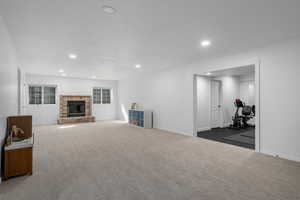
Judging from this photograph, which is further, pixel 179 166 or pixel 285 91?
pixel 285 91

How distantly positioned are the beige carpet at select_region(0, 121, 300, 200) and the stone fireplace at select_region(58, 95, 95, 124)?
4.61 meters

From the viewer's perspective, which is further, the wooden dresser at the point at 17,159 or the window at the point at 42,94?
the window at the point at 42,94

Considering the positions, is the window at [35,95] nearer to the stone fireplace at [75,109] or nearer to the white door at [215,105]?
the stone fireplace at [75,109]

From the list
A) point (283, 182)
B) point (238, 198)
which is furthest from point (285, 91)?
point (238, 198)

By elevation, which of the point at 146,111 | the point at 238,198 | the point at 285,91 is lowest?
the point at 238,198

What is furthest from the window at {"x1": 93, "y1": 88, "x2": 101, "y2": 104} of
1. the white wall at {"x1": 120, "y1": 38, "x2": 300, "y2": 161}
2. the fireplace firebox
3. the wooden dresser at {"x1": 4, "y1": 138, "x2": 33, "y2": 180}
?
the wooden dresser at {"x1": 4, "y1": 138, "x2": 33, "y2": 180}

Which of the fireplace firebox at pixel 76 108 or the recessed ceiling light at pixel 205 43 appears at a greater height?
the recessed ceiling light at pixel 205 43

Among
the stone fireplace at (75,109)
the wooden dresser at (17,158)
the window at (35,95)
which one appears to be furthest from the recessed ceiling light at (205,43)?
the window at (35,95)

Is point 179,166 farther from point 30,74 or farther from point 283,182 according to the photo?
point 30,74

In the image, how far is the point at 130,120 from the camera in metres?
7.84

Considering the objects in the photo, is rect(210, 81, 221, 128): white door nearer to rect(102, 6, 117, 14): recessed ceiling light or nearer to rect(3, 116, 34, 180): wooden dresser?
rect(102, 6, 117, 14): recessed ceiling light

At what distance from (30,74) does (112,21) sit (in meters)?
7.26

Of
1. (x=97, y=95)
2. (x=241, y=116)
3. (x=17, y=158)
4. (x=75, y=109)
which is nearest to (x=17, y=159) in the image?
(x=17, y=158)

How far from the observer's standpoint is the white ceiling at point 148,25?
7.00ft
